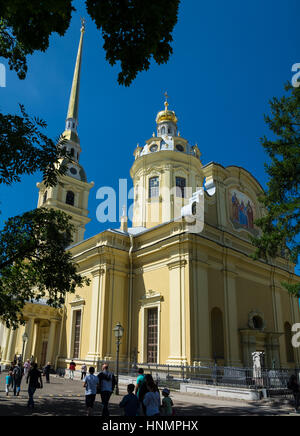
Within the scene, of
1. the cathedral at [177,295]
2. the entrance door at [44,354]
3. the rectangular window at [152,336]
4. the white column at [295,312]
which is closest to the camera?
the cathedral at [177,295]

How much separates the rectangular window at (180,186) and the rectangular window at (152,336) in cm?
1117

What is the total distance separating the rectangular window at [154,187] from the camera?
1169 inches

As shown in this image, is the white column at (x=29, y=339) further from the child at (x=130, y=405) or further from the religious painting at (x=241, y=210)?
the child at (x=130, y=405)

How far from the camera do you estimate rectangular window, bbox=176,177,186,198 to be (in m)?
29.5

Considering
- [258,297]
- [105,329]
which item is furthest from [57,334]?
[258,297]

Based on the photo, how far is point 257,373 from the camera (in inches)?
601

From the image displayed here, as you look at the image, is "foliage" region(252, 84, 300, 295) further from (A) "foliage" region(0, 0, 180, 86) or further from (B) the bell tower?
(B) the bell tower

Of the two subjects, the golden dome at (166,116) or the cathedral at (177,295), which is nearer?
the cathedral at (177,295)

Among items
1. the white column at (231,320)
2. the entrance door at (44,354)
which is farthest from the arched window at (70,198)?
the white column at (231,320)

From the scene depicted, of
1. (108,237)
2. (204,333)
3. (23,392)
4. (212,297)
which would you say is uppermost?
(108,237)

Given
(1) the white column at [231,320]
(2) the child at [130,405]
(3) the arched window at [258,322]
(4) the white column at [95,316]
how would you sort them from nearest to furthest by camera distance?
(2) the child at [130,405] → (1) the white column at [231,320] → (4) the white column at [95,316] → (3) the arched window at [258,322]

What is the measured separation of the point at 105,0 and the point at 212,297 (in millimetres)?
17557

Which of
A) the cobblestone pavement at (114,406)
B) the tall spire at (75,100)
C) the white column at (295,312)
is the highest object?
the tall spire at (75,100)
